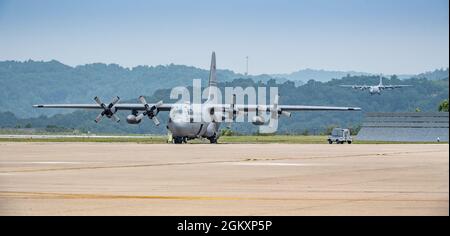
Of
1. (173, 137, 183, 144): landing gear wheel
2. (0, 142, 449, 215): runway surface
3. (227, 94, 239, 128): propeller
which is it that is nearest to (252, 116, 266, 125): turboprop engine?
(227, 94, 239, 128): propeller

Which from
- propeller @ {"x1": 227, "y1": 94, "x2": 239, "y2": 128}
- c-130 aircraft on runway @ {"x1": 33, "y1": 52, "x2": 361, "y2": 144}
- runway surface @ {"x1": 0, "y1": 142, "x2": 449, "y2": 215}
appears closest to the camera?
runway surface @ {"x1": 0, "y1": 142, "x2": 449, "y2": 215}

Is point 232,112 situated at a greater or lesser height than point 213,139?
greater

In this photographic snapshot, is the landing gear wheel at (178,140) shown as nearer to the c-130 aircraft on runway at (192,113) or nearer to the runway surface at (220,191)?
the c-130 aircraft on runway at (192,113)

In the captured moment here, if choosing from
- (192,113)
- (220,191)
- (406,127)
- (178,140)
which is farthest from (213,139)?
(220,191)

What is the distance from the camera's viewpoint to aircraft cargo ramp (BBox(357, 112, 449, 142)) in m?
121

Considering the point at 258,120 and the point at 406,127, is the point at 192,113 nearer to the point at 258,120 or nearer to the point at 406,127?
the point at 258,120

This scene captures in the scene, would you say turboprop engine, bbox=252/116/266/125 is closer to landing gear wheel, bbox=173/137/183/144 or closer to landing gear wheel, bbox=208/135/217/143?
landing gear wheel, bbox=208/135/217/143

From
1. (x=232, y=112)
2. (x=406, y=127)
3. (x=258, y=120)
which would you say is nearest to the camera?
(x=258, y=120)

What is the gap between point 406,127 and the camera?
12431 cm

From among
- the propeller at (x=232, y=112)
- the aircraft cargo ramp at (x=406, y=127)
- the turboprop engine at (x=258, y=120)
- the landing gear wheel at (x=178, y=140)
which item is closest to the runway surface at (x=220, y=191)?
the landing gear wheel at (x=178, y=140)
